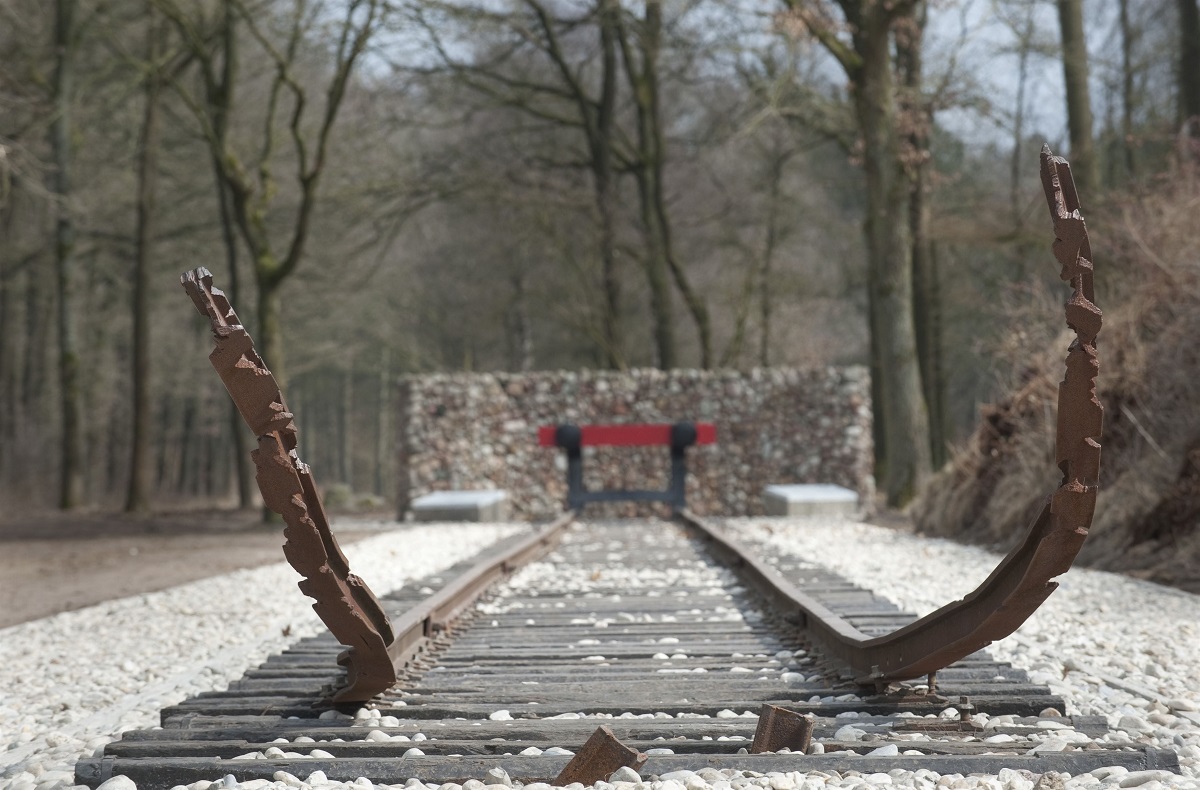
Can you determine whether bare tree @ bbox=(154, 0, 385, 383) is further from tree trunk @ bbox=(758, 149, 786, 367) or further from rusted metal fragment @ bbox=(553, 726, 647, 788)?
rusted metal fragment @ bbox=(553, 726, 647, 788)

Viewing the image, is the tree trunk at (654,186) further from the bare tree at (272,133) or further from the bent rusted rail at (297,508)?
the bent rusted rail at (297,508)

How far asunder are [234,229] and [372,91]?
3.91 meters

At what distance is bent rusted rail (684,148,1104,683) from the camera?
120 inches

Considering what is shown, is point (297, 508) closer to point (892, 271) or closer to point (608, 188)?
point (892, 271)

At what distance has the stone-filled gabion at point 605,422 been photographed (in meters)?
16.9

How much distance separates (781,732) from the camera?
10.7 ft

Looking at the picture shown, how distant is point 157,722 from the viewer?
4.23 metres

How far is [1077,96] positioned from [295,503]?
56.8ft

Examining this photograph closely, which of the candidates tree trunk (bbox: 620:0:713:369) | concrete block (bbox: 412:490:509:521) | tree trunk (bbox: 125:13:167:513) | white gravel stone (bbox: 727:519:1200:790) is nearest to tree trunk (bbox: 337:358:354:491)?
tree trunk (bbox: 620:0:713:369)

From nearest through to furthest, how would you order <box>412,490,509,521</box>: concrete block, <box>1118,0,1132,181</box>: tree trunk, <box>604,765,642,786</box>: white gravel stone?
<box>604,765,642,786</box>: white gravel stone → <box>412,490,509,521</box>: concrete block → <box>1118,0,1132,181</box>: tree trunk

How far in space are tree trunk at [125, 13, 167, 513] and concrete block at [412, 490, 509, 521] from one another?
5.91 metres

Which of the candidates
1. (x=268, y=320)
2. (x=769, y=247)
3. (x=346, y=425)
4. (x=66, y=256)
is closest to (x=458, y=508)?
(x=268, y=320)

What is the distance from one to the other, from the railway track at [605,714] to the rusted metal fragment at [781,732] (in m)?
0.05

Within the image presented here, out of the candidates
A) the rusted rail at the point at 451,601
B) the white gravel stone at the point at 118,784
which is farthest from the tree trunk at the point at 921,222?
the white gravel stone at the point at 118,784
